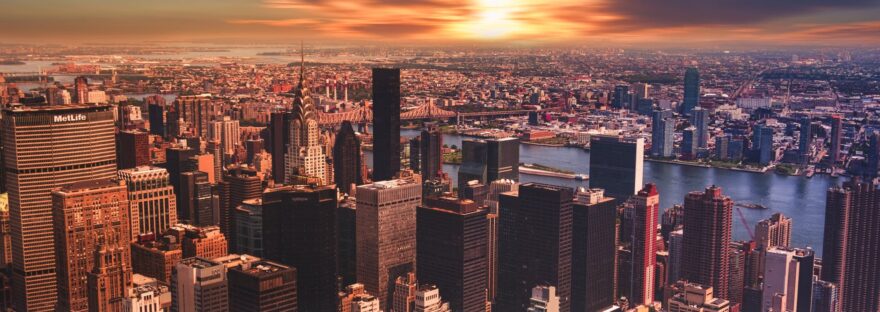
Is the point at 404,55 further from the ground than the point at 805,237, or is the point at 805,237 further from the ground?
the point at 404,55

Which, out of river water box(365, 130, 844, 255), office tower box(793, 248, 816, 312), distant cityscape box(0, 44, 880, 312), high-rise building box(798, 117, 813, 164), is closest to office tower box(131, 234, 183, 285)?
distant cityscape box(0, 44, 880, 312)

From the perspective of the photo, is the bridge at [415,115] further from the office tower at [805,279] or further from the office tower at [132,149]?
the office tower at [805,279]

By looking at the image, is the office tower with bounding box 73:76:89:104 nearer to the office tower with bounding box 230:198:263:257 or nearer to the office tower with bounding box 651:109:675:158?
the office tower with bounding box 230:198:263:257

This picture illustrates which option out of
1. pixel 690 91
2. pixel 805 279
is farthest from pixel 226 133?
pixel 805 279

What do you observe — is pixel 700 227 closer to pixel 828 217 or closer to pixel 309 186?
pixel 828 217

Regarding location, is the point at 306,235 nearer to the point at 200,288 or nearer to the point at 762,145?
the point at 200,288

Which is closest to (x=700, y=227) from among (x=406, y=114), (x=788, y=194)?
(x=788, y=194)
